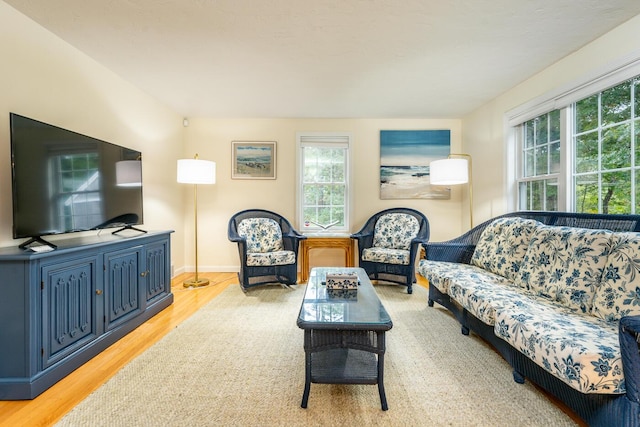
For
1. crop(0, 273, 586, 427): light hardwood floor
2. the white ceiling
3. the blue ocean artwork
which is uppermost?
the white ceiling

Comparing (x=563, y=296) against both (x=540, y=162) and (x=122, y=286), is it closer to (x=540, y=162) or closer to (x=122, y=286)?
(x=540, y=162)

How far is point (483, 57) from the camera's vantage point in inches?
96.7

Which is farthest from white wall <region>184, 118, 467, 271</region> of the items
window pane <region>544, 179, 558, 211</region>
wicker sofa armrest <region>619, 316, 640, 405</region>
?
wicker sofa armrest <region>619, 316, 640, 405</region>

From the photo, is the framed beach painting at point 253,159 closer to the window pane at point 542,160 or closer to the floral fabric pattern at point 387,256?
the floral fabric pattern at point 387,256

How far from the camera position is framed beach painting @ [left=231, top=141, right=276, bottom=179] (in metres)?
4.19

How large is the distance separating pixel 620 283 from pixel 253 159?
391 centimetres

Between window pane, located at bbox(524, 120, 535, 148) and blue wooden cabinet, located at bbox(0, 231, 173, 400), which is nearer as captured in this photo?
blue wooden cabinet, located at bbox(0, 231, 173, 400)

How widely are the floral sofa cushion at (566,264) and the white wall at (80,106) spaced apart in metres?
3.48

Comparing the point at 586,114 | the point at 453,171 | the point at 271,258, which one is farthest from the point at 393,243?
the point at 586,114

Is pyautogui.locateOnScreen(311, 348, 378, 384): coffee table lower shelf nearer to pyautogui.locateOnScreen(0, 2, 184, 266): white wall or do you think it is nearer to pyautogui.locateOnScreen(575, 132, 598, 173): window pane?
pyautogui.locateOnScreen(0, 2, 184, 266): white wall

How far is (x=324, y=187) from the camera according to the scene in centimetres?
429

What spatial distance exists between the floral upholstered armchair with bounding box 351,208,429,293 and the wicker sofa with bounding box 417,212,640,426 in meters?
0.70

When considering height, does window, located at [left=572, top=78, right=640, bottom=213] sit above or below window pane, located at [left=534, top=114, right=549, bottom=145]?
below

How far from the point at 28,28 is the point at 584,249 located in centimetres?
391
